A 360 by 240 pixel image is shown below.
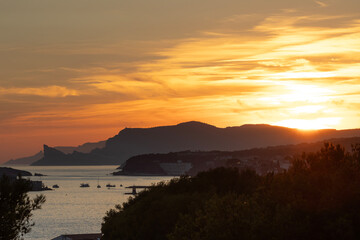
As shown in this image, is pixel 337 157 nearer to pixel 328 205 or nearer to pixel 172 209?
pixel 328 205

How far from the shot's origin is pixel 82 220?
172000mm

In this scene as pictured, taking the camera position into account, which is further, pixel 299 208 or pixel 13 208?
pixel 13 208

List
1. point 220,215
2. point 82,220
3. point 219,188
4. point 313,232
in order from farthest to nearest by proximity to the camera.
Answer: point 82,220
point 219,188
point 220,215
point 313,232

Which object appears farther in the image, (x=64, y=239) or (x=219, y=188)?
(x=64, y=239)

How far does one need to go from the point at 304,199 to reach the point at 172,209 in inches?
1036

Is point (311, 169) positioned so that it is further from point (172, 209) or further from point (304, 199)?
point (172, 209)

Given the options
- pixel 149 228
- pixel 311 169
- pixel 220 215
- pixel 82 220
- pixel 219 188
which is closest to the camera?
pixel 220 215

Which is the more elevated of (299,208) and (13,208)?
(13,208)

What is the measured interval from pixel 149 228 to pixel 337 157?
21468 mm

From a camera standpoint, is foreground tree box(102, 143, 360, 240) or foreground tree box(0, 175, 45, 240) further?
foreground tree box(0, 175, 45, 240)

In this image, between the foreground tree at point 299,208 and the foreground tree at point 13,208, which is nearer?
the foreground tree at point 299,208

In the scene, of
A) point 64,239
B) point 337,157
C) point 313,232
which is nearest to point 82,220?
point 64,239

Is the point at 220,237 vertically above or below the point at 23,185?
below

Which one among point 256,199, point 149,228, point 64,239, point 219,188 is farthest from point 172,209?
point 64,239
